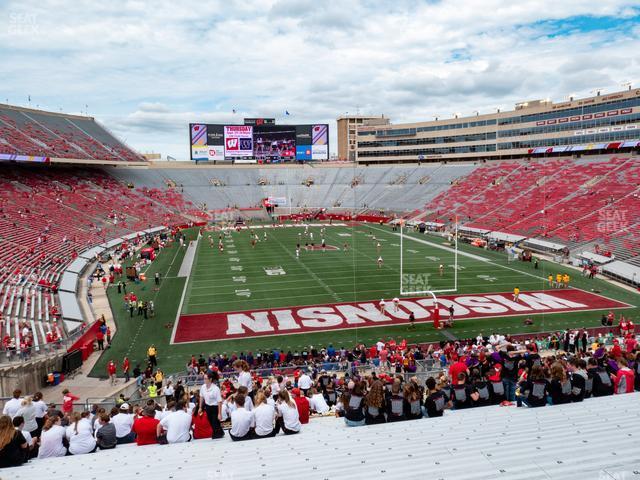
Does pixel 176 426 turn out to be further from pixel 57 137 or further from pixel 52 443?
pixel 57 137

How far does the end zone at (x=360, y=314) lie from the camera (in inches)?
795

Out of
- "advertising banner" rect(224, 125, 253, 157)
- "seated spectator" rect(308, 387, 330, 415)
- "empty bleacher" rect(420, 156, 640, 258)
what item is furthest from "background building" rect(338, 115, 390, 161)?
"seated spectator" rect(308, 387, 330, 415)

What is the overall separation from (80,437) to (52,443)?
32 centimetres

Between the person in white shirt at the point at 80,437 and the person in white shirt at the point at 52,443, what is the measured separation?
0.11m

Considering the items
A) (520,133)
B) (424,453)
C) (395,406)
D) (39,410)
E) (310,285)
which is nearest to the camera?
(424,453)

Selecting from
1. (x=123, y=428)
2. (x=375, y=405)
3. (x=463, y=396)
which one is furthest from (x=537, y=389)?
(x=123, y=428)

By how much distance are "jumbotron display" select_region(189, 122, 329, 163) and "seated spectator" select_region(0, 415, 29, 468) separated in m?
67.5

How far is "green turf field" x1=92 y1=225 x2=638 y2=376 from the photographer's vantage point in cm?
1902

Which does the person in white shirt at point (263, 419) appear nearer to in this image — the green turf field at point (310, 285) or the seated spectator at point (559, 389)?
the seated spectator at point (559, 389)

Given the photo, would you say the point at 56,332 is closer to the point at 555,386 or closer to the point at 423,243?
the point at 555,386

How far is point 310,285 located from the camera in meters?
27.4

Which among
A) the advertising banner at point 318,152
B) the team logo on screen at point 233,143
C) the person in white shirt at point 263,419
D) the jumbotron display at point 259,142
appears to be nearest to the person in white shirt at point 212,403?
the person in white shirt at point 263,419

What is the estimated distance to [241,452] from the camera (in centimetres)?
600

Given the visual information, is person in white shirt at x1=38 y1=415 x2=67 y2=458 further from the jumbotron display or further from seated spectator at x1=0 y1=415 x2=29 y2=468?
the jumbotron display
